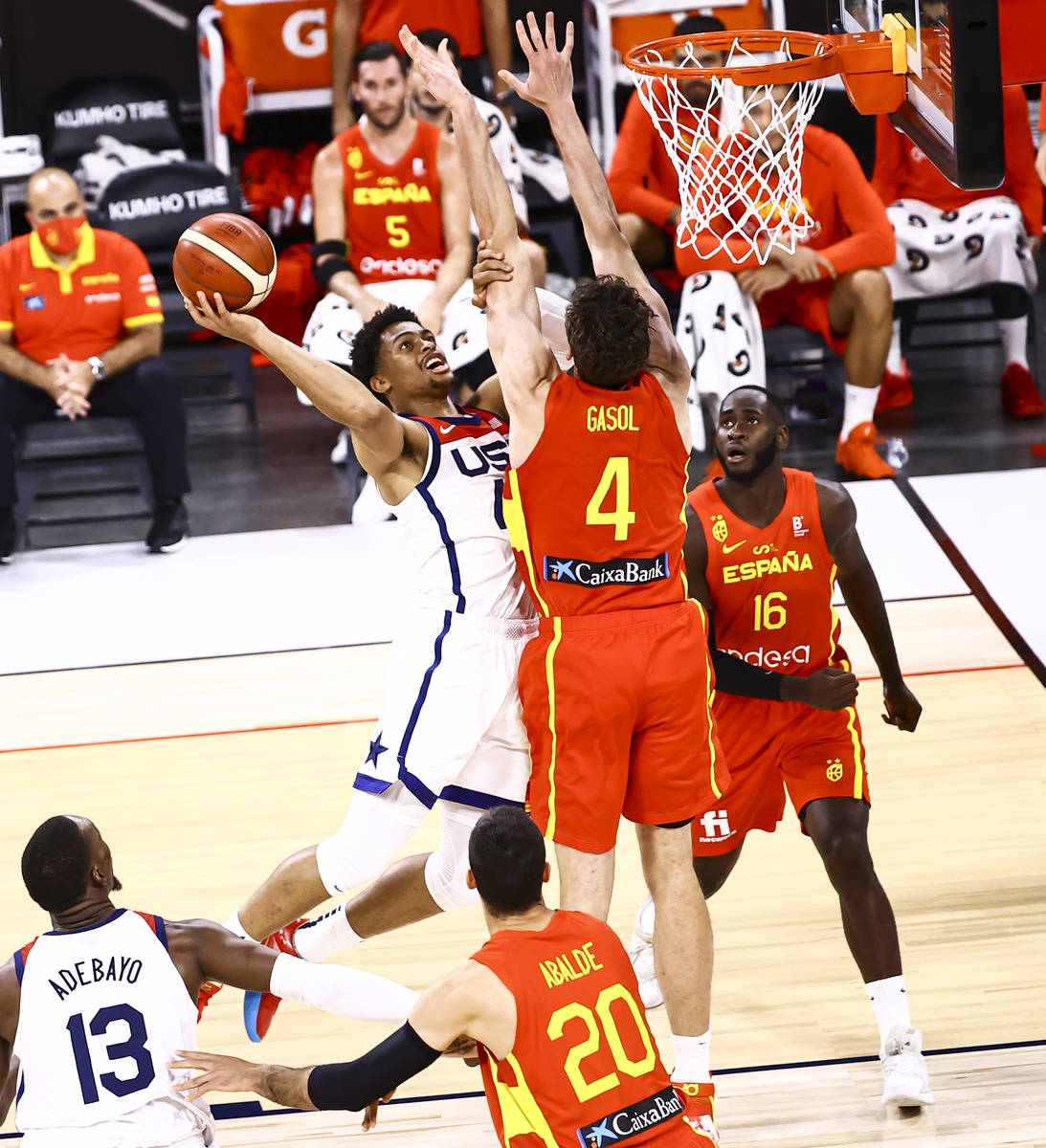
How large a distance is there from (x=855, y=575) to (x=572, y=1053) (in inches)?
74.4

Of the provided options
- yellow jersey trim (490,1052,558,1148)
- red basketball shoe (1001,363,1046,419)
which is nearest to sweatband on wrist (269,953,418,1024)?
yellow jersey trim (490,1052,558,1148)

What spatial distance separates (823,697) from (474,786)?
33.3 inches

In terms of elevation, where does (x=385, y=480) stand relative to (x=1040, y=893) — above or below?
above

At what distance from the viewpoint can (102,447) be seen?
9391 millimetres

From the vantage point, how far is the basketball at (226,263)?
4.12 meters

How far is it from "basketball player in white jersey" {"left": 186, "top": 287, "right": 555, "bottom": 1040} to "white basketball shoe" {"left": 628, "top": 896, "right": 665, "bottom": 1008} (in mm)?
523

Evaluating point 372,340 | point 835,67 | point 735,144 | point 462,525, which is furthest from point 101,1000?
point 735,144

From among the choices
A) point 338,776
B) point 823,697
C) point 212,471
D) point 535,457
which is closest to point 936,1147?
point 823,697

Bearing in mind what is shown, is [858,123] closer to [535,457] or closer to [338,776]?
[338,776]

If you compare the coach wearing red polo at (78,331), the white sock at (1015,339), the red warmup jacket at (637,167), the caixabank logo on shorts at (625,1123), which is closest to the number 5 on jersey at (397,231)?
the red warmup jacket at (637,167)

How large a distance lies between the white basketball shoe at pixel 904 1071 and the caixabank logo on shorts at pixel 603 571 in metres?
1.16

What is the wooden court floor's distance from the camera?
13.1ft

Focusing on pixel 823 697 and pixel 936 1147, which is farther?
pixel 823 697

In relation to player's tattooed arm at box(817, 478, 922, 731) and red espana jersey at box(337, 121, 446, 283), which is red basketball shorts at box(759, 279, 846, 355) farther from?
player's tattooed arm at box(817, 478, 922, 731)
